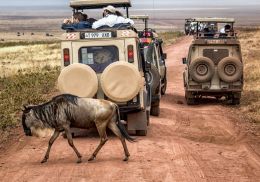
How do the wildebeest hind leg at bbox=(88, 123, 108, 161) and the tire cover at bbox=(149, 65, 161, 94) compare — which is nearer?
the wildebeest hind leg at bbox=(88, 123, 108, 161)

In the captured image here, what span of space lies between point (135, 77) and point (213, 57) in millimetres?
8125

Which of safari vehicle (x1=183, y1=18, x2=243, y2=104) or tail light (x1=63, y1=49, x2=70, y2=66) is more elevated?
tail light (x1=63, y1=49, x2=70, y2=66)

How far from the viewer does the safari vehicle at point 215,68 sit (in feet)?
61.8

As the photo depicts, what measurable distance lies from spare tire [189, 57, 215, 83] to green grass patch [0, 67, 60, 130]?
15.7 feet

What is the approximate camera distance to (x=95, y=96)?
39.8 ft

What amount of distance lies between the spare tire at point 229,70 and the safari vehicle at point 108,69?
6.47 metres

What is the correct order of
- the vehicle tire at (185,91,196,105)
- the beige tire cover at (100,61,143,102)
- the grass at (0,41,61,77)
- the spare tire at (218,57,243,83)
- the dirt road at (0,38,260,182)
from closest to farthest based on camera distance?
the dirt road at (0,38,260,182)
the beige tire cover at (100,61,143,102)
the spare tire at (218,57,243,83)
the vehicle tire at (185,91,196,105)
the grass at (0,41,61,77)

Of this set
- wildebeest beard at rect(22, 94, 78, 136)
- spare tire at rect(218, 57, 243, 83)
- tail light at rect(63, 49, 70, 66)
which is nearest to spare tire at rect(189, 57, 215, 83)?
spare tire at rect(218, 57, 243, 83)

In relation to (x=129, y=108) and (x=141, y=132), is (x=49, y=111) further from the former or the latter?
(x=141, y=132)

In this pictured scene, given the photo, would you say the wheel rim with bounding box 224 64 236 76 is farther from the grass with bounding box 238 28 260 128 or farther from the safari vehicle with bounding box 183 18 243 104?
the grass with bounding box 238 28 260 128

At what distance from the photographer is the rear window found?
12328 millimetres

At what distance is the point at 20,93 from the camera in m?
20.7

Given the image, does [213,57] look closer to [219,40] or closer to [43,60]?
[219,40]

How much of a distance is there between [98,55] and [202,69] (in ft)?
23.8
